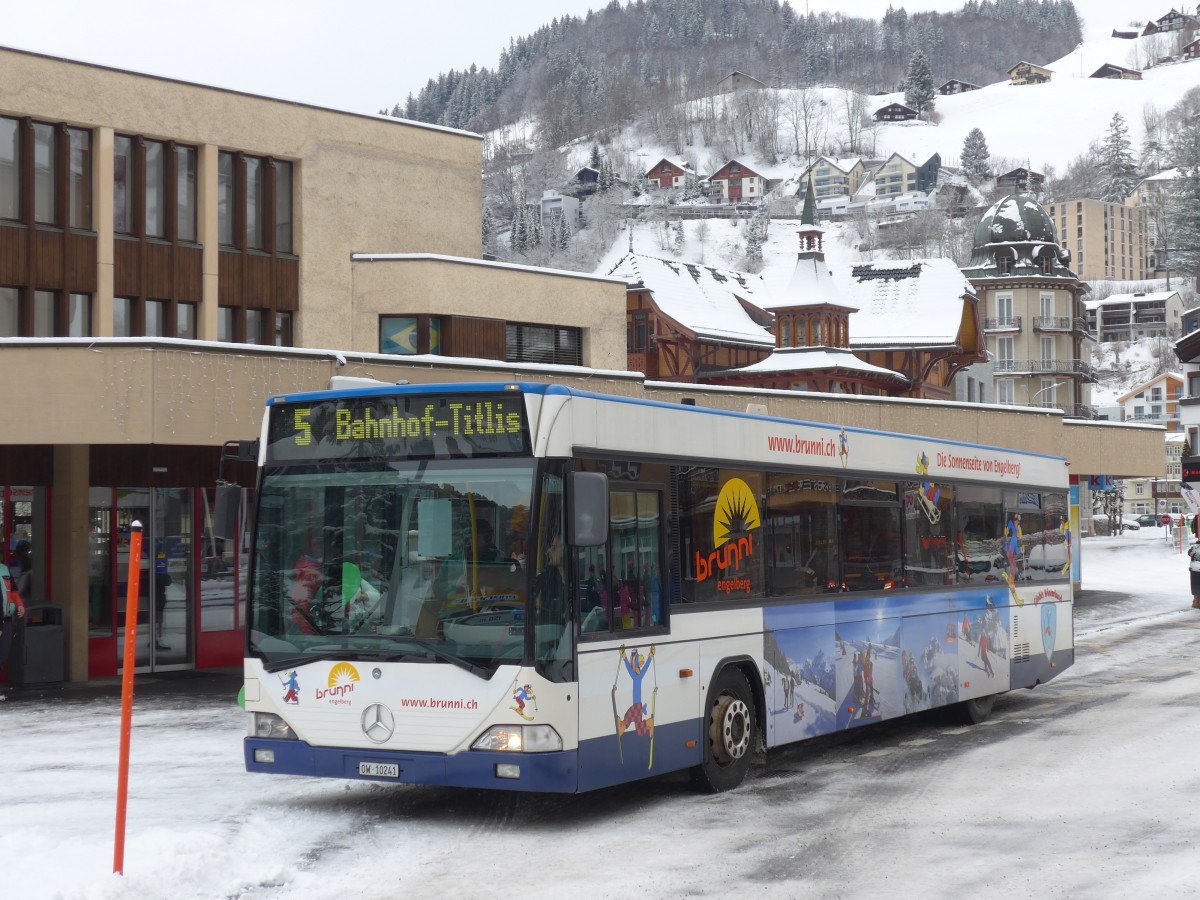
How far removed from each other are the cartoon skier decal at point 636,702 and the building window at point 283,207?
17.0 meters

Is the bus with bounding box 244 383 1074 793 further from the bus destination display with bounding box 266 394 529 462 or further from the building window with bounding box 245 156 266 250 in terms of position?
the building window with bounding box 245 156 266 250

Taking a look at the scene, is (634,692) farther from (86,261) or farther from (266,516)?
(86,261)

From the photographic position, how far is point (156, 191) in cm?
2466

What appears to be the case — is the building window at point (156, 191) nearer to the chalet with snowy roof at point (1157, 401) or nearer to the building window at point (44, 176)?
the building window at point (44, 176)

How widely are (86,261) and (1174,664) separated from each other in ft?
54.9

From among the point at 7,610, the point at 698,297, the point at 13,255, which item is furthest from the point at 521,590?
the point at 698,297

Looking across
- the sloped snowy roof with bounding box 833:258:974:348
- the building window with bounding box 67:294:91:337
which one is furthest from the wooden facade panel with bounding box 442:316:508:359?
the sloped snowy roof with bounding box 833:258:974:348

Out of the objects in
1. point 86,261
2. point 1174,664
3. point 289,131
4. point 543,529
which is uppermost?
point 289,131

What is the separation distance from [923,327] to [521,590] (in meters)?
63.0

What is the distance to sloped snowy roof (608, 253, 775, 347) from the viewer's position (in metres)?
65.9

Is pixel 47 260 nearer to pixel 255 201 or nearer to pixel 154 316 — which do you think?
pixel 154 316

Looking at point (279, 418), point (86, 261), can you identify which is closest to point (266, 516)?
point (279, 418)

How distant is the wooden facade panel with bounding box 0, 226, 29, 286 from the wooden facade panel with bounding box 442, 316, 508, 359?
673cm

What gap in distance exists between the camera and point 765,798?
1155 centimetres
